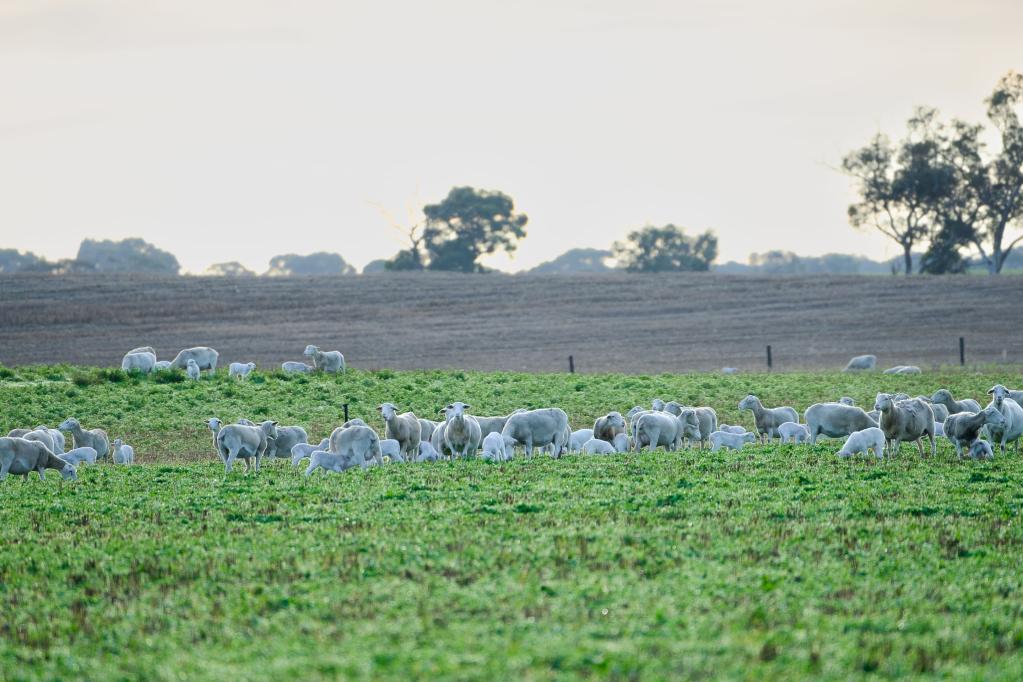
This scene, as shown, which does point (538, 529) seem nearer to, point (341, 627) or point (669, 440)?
point (341, 627)

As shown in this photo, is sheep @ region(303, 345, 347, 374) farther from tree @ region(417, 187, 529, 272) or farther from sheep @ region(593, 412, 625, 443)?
tree @ region(417, 187, 529, 272)

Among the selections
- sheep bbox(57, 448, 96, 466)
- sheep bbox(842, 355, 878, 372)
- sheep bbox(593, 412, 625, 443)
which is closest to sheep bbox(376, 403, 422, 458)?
sheep bbox(593, 412, 625, 443)

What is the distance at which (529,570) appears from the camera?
492 inches

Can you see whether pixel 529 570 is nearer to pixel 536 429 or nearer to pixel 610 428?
pixel 536 429

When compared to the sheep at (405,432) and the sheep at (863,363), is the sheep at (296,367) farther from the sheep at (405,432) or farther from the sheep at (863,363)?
the sheep at (863,363)

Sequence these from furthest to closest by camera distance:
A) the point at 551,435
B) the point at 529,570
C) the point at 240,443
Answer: the point at 551,435
the point at 240,443
the point at 529,570

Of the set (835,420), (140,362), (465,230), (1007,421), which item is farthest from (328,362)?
(465,230)

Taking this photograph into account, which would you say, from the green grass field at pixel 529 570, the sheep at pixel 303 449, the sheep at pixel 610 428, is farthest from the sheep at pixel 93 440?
the sheep at pixel 610 428

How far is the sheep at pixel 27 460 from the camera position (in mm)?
21906

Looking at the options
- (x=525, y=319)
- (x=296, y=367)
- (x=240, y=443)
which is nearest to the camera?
(x=240, y=443)

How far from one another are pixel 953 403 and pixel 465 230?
299ft

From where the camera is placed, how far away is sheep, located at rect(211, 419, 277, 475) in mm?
23392

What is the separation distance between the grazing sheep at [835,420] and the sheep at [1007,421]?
3.22m

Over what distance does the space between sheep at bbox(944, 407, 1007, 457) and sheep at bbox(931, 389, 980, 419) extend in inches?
187
